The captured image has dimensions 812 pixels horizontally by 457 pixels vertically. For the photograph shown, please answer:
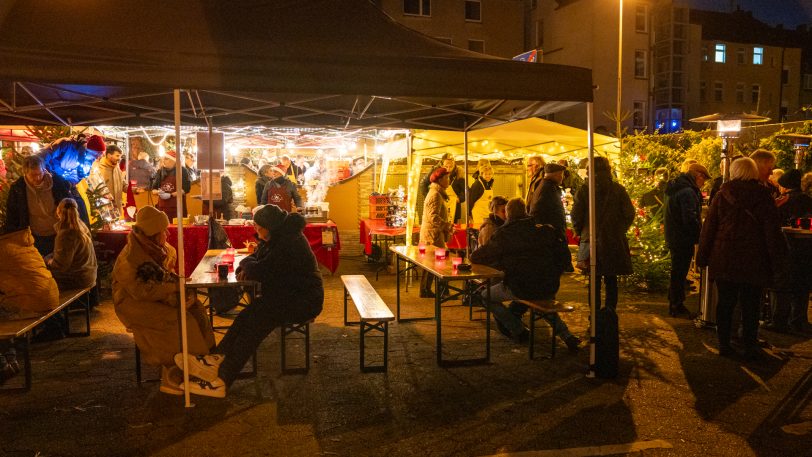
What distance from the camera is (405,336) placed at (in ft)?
22.1

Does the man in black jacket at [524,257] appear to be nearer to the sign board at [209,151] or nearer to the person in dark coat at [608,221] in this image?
the person in dark coat at [608,221]

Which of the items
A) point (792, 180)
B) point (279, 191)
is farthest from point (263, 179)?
point (792, 180)

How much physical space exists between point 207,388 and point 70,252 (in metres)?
2.52

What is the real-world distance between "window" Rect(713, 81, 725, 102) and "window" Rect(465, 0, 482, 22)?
70.5ft

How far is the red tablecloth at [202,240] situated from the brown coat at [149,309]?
4.24 meters

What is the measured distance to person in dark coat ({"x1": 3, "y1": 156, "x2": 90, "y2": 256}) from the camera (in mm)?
6391

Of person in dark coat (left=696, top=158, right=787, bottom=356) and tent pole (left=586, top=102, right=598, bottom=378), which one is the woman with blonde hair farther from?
person in dark coat (left=696, top=158, right=787, bottom=356)

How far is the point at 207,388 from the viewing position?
4.66 metres

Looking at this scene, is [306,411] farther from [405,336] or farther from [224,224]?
[224,224]

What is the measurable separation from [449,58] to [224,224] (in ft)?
18.9

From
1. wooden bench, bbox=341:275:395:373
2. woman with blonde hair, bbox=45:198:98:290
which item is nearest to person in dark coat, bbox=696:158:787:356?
wooden bench, bbox=341:275:395:373

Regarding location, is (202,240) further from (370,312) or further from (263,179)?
(370,312)

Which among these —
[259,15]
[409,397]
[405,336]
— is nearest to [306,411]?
[409,397]

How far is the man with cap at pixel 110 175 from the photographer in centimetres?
924
